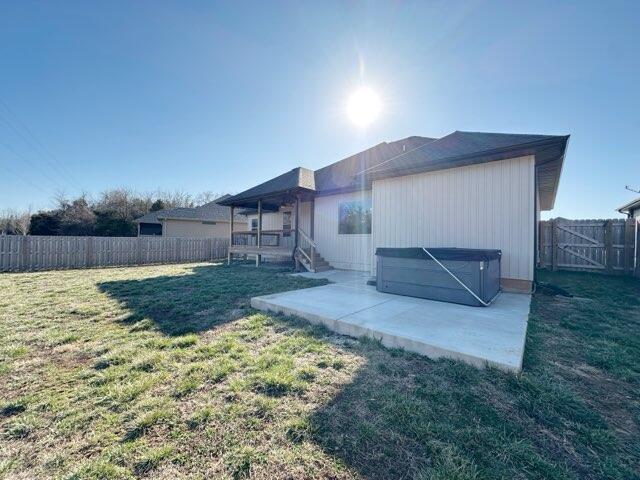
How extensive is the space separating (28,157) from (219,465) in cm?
3291

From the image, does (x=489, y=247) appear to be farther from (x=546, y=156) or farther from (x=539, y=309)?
(x=546, y=156)

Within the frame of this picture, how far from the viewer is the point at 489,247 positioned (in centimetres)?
574

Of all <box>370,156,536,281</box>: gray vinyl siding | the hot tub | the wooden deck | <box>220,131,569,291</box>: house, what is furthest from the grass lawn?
the wooden deck

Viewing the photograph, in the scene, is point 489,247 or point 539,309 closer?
point 539,309

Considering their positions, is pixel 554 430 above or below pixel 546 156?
below

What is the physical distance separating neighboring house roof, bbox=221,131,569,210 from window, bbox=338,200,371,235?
22.1 inches

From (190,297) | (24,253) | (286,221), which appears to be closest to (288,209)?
(286,221)

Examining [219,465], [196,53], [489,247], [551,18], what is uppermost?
[196,53]

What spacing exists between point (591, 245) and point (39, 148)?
3382 cm

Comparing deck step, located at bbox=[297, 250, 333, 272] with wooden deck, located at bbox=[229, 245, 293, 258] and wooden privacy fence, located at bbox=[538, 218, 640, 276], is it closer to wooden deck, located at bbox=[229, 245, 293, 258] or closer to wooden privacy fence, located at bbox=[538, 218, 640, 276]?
wooden deck, located at bbox=[229, 245, 293, 258]

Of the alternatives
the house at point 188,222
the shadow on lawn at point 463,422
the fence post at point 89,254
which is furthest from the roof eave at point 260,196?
the house at point 188,222

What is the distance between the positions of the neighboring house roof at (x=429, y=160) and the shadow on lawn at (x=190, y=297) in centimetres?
365

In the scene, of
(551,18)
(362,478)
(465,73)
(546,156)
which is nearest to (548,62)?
(551,18)

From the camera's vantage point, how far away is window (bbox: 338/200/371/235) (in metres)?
9.11
